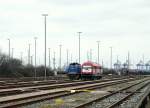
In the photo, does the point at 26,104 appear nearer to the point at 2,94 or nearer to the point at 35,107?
the point at 35,107

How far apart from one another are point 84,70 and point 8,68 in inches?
733

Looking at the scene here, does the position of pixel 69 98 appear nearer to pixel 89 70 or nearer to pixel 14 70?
pixel 89 70

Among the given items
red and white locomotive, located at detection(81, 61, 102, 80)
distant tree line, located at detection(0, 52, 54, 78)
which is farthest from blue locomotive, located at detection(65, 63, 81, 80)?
distant tree line, located at detection(0, 52, 54, 78)

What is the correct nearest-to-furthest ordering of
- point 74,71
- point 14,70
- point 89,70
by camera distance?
1. point 89,70
2. point 74,71
3. point 14,70

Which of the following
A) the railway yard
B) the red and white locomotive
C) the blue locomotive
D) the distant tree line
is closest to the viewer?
the railway yard

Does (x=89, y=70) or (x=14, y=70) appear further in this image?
(x=14, y=70)

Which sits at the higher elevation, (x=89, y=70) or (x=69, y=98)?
(x=89, y=70)

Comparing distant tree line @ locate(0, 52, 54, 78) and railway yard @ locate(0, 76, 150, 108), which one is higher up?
distant tree line @ locate(0, 52, 54, 78)

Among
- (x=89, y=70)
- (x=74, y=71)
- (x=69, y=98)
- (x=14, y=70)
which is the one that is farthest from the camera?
(x=14, y=70)

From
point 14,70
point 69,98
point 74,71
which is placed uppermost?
point 14,70

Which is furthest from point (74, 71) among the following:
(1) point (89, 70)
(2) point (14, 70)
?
(2) point (14, 70)

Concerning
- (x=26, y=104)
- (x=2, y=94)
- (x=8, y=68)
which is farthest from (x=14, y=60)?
(x=26, y=104)

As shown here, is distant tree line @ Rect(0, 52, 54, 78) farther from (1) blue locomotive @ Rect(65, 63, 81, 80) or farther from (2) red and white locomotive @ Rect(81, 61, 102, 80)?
(2) red and white locomotive @ Rect(81, 61, 102, 80)

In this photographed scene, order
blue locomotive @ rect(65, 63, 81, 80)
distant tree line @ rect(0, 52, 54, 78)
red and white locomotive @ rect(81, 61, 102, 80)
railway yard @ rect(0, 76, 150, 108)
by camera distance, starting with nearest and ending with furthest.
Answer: railway yard @ rect(0, 76, 150, 108) < red and white locomotive @ rect(81, 61, 102, 80) < blue locomotive @ rect(65, 63, 81, 80) < distant tree line @ rect(0, 52, 54, 78)
